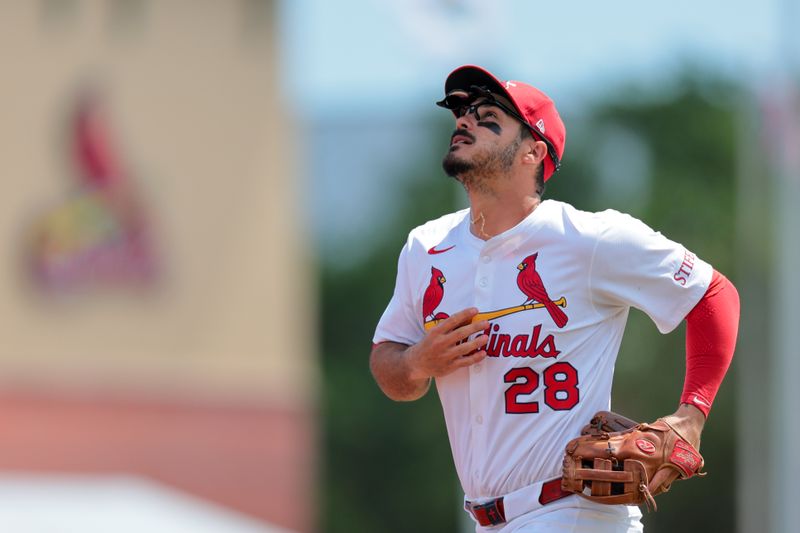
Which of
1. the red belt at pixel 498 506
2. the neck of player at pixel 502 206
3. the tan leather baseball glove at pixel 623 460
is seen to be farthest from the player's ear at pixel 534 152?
the red belt at pixel 498 506

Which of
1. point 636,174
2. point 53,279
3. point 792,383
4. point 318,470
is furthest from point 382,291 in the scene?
point 53,279

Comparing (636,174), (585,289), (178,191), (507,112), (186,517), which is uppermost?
(636,174)

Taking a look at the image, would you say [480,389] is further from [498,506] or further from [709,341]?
[709,341]

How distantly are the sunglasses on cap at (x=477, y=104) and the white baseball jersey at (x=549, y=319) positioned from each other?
245mm

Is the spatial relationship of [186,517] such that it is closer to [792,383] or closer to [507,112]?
[507,112]

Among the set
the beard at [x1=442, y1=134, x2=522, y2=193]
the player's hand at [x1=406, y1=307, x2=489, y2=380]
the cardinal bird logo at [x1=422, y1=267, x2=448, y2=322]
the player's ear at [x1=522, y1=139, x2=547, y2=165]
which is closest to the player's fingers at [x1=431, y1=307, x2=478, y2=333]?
the player's hand at [x1=406, y1=307, x2=489, y2=380]

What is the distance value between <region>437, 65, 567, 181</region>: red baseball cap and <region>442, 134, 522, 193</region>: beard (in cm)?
10

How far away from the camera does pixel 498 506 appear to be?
5449 mm

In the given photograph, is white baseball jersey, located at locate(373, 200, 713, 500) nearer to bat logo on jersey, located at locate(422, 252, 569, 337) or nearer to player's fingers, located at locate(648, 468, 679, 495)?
bat logo on jersey, located at locate(422, 252, 569, 337)

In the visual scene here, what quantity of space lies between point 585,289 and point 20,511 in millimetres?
7231

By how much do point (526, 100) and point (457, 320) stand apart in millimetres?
862

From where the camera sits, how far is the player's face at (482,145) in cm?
552

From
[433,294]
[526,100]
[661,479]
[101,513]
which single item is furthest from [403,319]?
[101,513]

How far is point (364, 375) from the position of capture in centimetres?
4197
